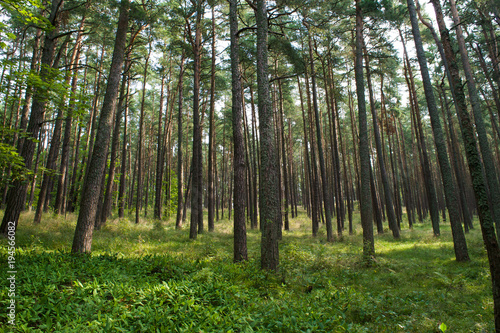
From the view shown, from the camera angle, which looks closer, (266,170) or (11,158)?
(11,158)

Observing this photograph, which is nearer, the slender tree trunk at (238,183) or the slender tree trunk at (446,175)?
the slender tree trunk at (238,183)

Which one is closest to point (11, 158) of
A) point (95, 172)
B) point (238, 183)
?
point (95, 172)

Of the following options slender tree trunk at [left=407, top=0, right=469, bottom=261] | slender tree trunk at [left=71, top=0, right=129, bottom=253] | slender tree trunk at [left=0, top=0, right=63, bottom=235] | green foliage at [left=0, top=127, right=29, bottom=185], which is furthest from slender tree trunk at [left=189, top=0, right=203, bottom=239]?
slender tree trunk at [left=407, top=0, right=469, bottom=261]

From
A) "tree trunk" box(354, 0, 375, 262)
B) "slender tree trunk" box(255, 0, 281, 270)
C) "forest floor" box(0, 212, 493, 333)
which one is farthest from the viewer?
"tree trunk" box(354, 0, 375, 262)

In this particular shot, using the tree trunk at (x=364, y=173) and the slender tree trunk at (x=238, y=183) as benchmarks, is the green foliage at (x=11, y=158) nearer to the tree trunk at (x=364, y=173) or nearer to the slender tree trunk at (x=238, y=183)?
the slender tree trunk at (x=238, y=183)

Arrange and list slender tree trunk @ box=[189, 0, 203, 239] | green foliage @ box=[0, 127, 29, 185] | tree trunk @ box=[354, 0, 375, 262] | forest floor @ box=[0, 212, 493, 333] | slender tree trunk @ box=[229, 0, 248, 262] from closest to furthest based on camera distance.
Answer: forest floor @ box=[0, 212, 493, 333]
green foliage @ box=[0, 127, 29, 185]
slender tree trunk @ box=[229, 0, 248, 262]
tree trunk @ box=[354, 0, 375, 262]
slender tree trunk @ box=[189, 0, 203, 239]

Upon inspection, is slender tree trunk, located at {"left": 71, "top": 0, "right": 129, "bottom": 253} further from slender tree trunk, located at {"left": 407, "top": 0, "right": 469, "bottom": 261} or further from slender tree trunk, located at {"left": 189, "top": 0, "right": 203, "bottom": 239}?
slender tree trunk, located at {"left": 407, "top": 0, "right": 469, "bottom": 261}

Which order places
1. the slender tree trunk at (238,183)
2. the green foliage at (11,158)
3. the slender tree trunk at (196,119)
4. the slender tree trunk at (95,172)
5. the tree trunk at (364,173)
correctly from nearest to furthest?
1. the green foliage at (11,158)
2. the slender tree trunk at (95,172)
3. the slender tree trunk at (238,183)
4. the tree trunk at (364,173)
5. the slender tree trunk at (196,119)

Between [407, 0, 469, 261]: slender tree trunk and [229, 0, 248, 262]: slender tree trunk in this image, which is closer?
[229, 0, 248, 262]: slender tree trunk

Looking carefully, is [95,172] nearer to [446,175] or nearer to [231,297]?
[231,297]

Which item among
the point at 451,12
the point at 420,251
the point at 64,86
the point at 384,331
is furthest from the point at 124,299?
the point at 451,12

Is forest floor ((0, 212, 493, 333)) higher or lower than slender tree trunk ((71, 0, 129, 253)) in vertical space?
lower

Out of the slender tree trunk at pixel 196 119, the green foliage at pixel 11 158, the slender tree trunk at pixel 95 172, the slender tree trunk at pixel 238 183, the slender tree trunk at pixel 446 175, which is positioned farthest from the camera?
the slender tree trunk at pixel 196 119

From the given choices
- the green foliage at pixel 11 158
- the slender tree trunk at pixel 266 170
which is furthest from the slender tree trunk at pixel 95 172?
the slender tree trunk at pixel 266 170
